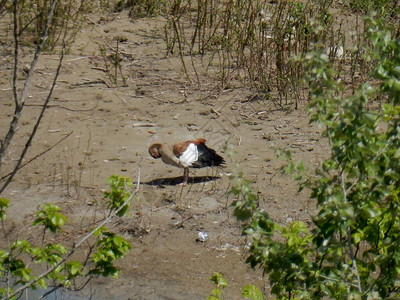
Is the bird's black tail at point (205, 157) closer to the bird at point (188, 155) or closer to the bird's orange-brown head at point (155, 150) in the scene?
the bird at point (188, 155)

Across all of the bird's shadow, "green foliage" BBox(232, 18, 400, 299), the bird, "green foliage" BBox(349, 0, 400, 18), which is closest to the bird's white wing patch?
the bird

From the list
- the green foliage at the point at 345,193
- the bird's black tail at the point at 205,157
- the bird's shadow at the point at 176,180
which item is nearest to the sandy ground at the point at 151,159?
the bird's shadow at the point at 176,180

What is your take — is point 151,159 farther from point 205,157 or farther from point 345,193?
point 345,193

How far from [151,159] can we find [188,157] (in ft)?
2.13

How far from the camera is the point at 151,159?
7527 millimetres

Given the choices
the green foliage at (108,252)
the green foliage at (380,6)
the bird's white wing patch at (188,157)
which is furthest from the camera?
the green foliage at (380,6)

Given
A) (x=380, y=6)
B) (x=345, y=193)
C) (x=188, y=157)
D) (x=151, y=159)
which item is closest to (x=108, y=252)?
(x=345, y=193)

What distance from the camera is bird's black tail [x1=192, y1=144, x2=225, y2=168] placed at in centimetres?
703

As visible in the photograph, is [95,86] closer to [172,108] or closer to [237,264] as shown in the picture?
[172,108]

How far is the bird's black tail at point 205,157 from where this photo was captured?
23.1ft

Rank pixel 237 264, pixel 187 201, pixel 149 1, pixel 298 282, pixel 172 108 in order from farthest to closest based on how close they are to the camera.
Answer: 1. pixel 149 1
2. pixel 172 108
3. pixel 187 201
4. pixel 237 264
5. pixel 298 282

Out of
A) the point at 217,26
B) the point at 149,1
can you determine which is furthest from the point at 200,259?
the point at 149,1

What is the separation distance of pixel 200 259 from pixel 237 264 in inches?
11.1

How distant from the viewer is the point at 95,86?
902cm
